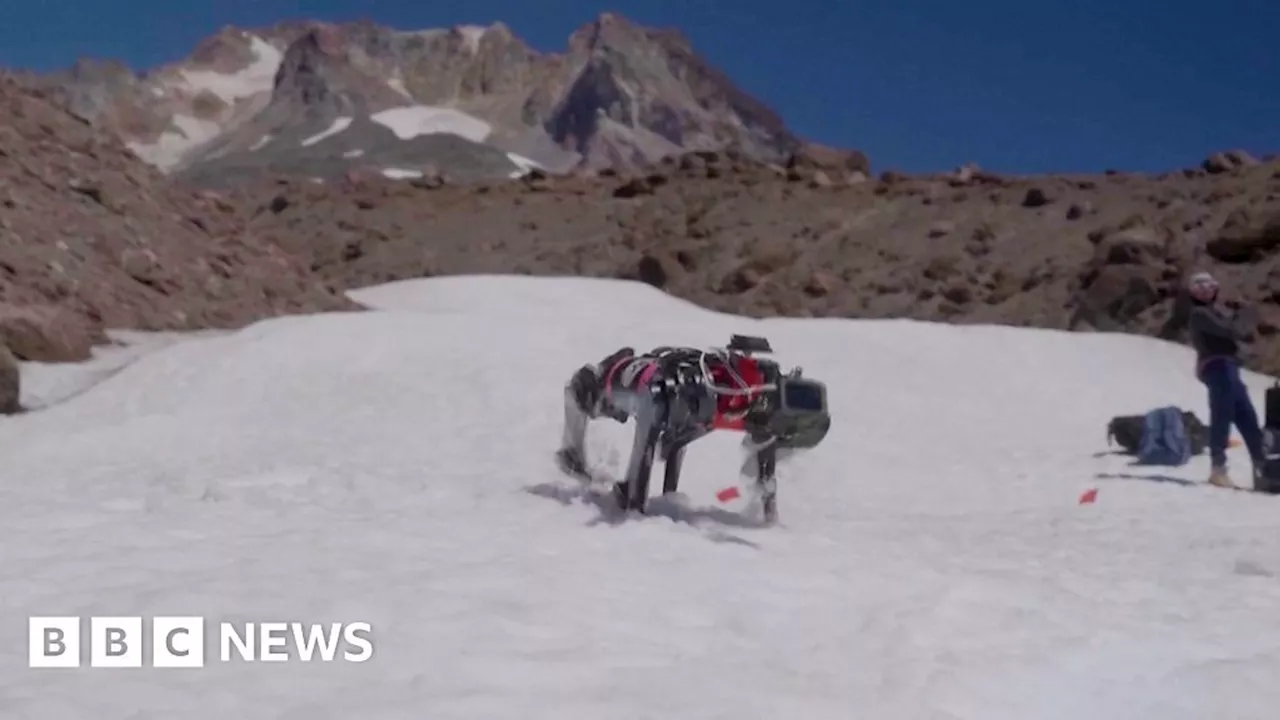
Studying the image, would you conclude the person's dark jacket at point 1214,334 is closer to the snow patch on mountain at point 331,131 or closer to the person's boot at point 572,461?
the person's boot at point 572,461

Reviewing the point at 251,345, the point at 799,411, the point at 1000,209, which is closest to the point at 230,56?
the point at 1000,209

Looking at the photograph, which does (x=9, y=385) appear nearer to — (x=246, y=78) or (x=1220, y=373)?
(x=1220, y=373)

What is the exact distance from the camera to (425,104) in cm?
8344

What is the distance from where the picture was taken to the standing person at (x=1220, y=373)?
8016 mm

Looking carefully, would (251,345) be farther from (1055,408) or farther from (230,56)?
(230,56)

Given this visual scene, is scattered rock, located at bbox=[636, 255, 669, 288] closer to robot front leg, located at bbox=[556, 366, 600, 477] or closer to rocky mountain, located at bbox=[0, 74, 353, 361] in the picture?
rocky mountain, located at bbox=[0, 74, 353, 361]

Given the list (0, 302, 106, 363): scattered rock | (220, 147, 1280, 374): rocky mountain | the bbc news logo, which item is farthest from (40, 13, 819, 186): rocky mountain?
the bbc news logo

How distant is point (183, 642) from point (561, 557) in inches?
67.0

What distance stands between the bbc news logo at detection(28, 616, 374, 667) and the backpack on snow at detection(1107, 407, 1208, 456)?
746cm

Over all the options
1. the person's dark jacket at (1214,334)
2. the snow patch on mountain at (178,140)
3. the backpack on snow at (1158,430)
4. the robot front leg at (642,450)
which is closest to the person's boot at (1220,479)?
the person's dark jacket at (1214,334)

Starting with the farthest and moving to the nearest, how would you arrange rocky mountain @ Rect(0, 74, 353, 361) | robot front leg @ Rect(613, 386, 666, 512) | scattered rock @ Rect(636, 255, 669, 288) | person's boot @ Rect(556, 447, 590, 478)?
scattered rock @ Rect(636, 255, 669, 288) < rocky mountain @ Rect(0, 74, 353, 361) < person's boot @ Rect(556, 447, 590, 478) < robot front leg @ Rect(613, 386, 666, 512)

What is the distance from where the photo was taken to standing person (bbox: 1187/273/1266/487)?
802 cm

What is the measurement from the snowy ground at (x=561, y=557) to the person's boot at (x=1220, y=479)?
0.55 ft

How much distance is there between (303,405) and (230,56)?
331 feet
